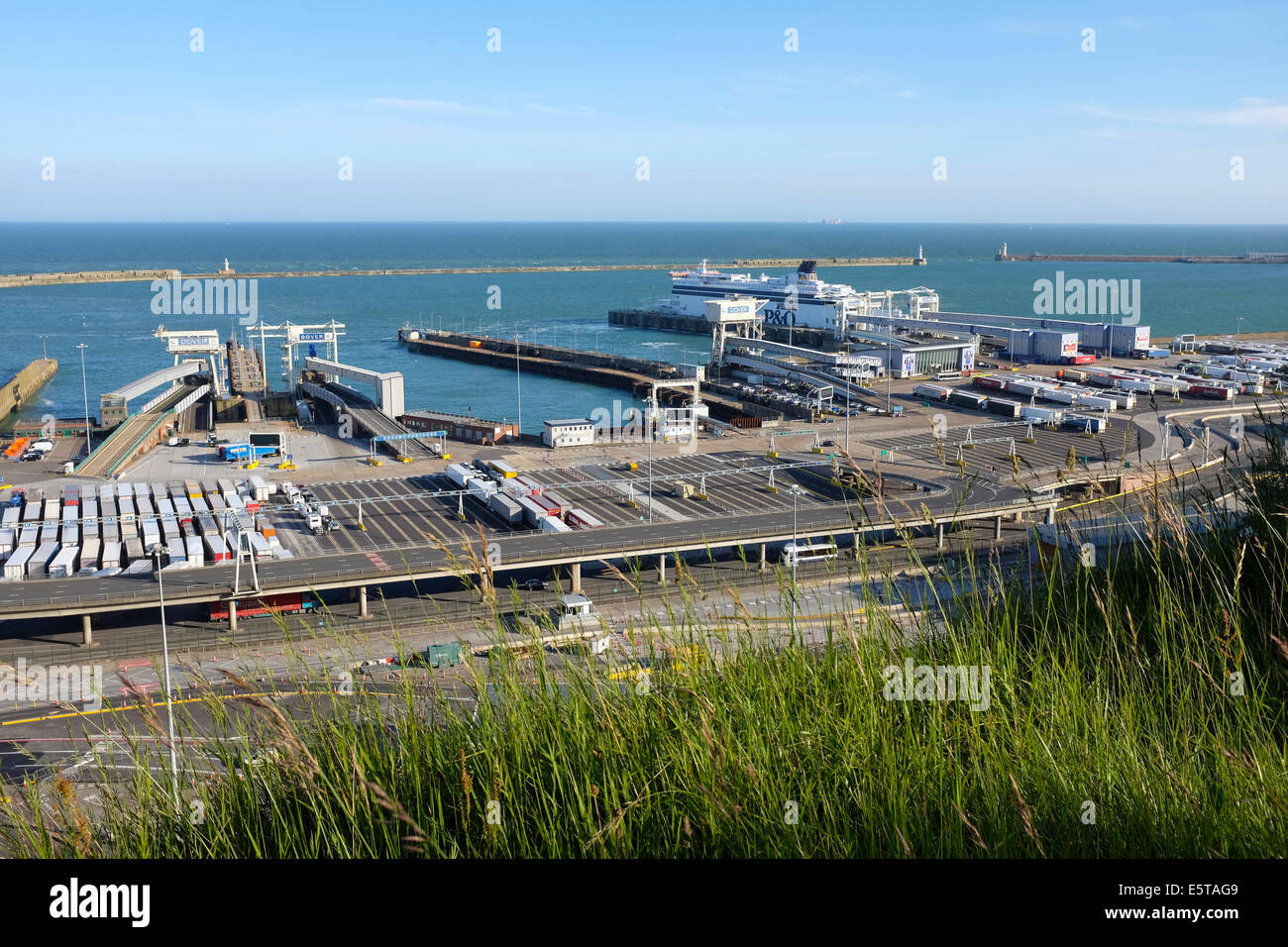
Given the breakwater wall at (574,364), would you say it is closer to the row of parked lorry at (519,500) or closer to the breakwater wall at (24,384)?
the row of parked lorry at (519,500)

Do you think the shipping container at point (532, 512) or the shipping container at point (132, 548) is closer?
the shipping container at point (132, 548)

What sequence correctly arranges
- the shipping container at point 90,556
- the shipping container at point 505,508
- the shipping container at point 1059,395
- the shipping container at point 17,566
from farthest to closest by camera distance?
the shipping container at point 1059,395, the shipping container at point 505,508, the shipping container at point 90,556, the shipping container at point 17,566

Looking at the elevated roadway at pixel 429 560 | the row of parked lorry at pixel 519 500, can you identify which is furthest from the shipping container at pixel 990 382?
the row of parked lorry at pixel 519 500

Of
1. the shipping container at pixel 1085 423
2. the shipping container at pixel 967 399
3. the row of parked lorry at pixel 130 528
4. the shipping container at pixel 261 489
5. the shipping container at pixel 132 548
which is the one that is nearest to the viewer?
the row of parked lorry at pixel 130 528

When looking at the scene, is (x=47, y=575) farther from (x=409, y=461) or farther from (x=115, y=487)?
(x=409, y=461)

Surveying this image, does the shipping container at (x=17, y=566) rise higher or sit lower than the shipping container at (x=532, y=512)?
lower

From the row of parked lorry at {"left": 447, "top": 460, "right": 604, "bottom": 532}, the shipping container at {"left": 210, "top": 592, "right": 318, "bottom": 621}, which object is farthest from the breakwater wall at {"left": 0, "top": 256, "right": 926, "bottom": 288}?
the shipping container at {"left": 210, "top": 592, "right": 318, "bottom": 621}

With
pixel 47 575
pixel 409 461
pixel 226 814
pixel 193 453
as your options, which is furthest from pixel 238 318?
pixel 226 814
